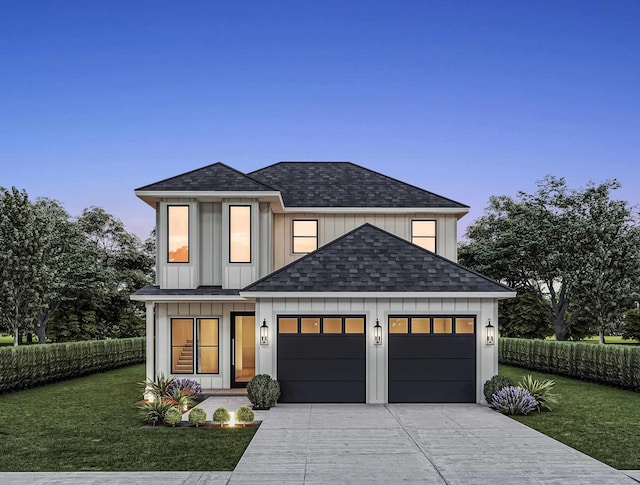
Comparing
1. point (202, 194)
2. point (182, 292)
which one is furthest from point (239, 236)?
point (182, 292)

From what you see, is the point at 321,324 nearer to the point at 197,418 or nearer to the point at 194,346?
the point at 197,418

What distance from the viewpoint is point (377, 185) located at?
21.6 m

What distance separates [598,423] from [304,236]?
11.1m

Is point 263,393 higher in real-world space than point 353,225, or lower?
lower

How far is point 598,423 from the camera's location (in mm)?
12773

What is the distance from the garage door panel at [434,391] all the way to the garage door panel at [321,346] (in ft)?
4.55

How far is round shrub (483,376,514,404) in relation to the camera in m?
14.3

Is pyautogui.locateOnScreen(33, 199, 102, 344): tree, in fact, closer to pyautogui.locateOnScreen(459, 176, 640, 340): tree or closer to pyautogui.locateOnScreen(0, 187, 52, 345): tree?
pyautogui.locateOnScreen(0, 187, 52, 345): tree

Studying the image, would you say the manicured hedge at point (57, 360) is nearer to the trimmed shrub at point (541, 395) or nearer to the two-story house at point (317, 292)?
the two-story house at point (317, 292)

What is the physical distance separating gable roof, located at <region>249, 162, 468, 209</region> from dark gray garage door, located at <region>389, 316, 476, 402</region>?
6375 mm

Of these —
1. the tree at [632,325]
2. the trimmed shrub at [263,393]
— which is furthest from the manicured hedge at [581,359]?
the tree at [632,325]

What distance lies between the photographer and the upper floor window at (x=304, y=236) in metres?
20.2

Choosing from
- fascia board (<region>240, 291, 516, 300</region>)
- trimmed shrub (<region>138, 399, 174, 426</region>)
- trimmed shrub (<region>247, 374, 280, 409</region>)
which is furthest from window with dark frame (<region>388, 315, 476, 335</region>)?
trimmed shrub (<region>138, 399, 174, 426</region>)

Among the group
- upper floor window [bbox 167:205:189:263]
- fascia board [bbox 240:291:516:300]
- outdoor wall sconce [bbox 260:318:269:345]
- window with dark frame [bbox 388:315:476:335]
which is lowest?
outdoor wall sconce [bbox 260:318:269:345]
